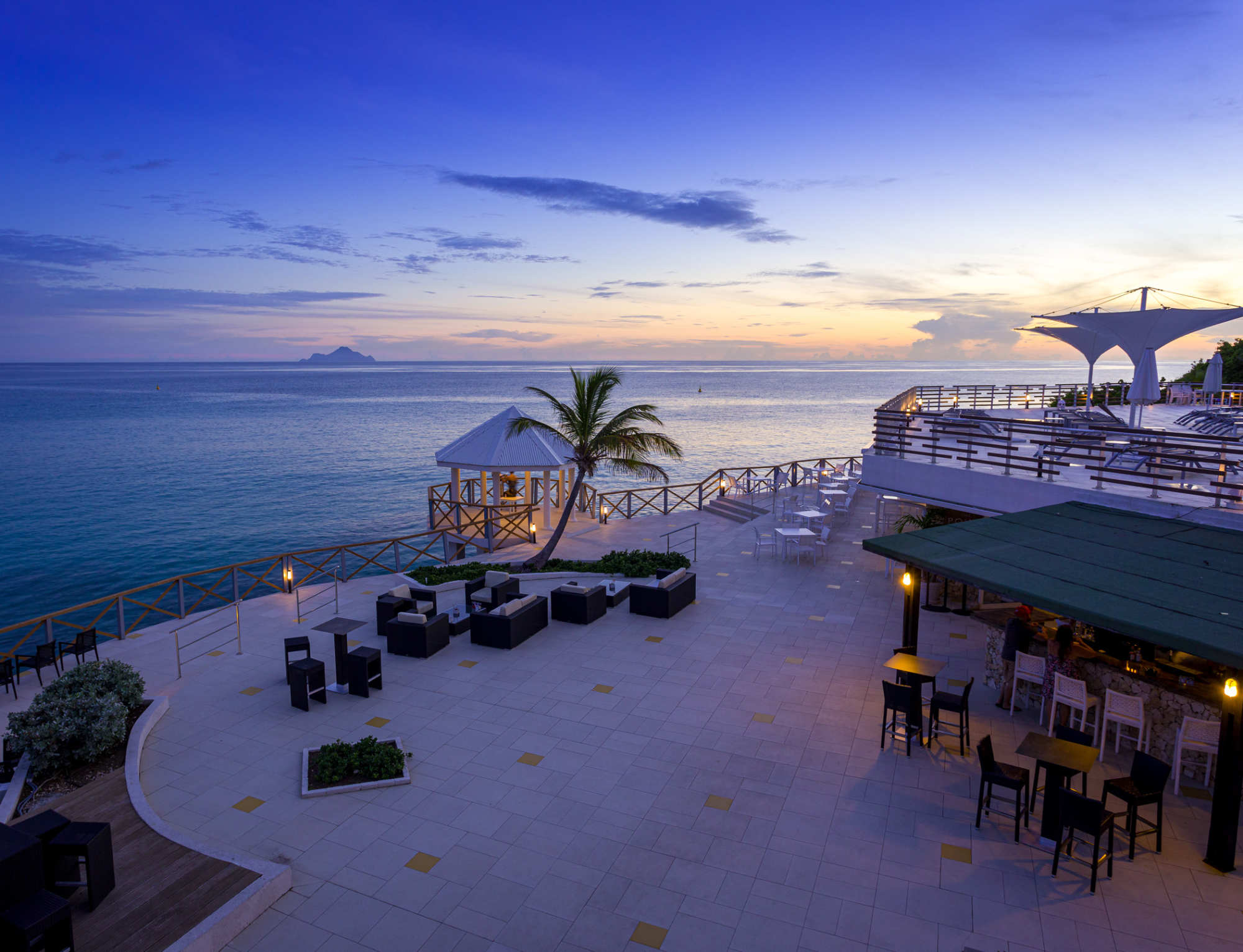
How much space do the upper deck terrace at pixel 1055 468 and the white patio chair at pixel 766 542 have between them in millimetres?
3276

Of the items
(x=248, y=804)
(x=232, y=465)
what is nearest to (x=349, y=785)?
(x=248, y=804)

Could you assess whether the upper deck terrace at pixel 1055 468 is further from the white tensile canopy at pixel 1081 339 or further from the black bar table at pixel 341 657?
the black bar table at pixel 341 657

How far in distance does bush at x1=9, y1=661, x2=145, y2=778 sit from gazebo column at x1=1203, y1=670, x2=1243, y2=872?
1131 cm

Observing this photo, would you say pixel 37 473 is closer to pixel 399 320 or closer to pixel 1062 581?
pixel 1062 581

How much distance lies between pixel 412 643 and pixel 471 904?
588cm

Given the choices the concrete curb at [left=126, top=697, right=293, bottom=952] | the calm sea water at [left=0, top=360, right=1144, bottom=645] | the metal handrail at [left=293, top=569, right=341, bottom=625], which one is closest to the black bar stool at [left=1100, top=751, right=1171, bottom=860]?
the concrete curb at [left=126, top=697, right=293, bottom=952]

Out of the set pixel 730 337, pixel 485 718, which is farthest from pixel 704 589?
pixel 730 337

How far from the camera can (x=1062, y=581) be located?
7574mm

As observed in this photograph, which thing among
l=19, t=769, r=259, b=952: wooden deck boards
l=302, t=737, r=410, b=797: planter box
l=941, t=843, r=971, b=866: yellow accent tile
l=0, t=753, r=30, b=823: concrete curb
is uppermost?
l=19, t=769, r=259, b=952: wooden deck boards

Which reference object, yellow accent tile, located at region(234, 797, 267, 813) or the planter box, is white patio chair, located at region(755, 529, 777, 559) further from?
yellow accent tile, located at region(234, 797, 267, 813)

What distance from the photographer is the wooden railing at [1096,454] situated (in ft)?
31.0

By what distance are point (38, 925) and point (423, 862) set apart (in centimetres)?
275

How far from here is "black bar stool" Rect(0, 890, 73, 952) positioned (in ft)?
14.3

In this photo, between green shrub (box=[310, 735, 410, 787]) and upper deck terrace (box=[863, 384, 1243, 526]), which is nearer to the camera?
green shrub (box=[310, 735, 410, 787])
